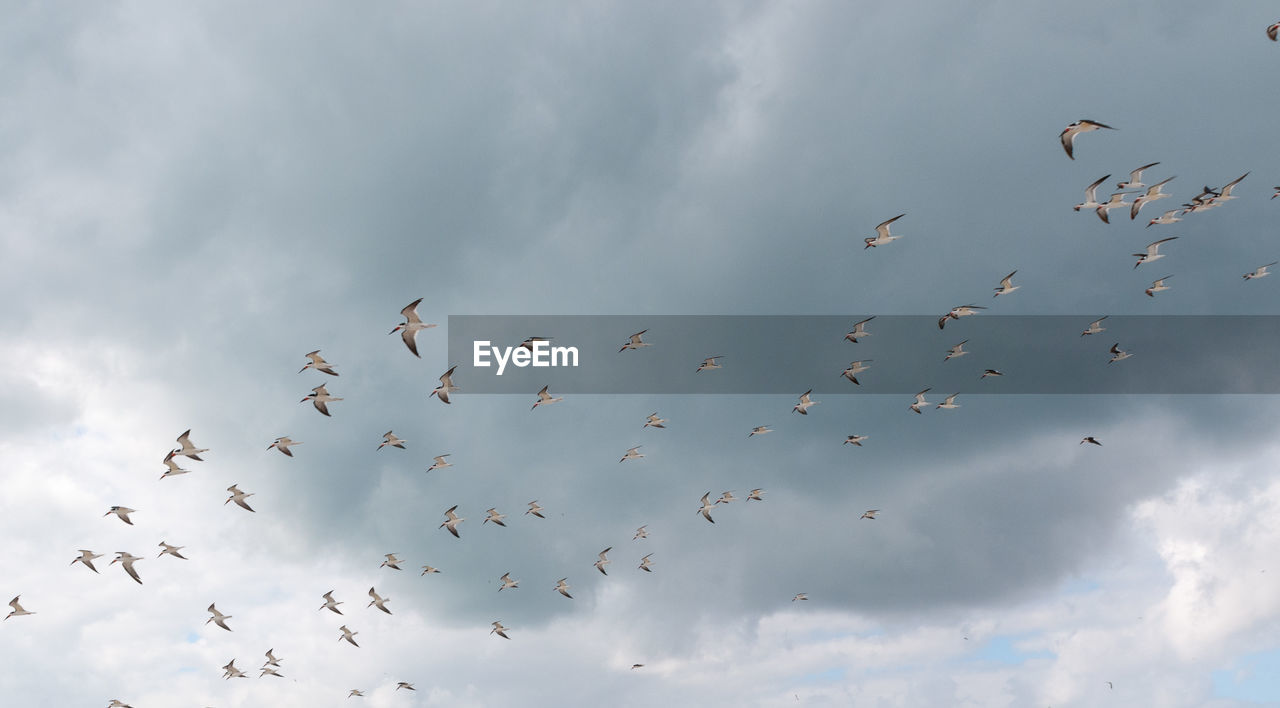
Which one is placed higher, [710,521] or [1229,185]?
[1229,185]

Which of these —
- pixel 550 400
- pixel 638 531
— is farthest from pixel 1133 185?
pixel 638 531

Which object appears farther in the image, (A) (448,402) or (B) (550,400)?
(B) (550,400)

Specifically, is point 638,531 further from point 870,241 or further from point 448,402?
point 870,241

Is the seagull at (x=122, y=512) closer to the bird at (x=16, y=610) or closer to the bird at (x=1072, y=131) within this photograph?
the bird at (x=16, y=610)

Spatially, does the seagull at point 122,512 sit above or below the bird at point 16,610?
above

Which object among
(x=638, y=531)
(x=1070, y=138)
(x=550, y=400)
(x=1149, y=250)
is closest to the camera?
(x=1070, y=138)

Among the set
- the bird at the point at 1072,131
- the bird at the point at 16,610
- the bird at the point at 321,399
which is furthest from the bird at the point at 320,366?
the bird at the point at 1072,131

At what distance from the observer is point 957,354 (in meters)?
84.9

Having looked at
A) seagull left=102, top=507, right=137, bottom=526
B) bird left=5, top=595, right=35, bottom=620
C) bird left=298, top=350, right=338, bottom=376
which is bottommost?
bird left=5, top=595, right=35, bottom=620

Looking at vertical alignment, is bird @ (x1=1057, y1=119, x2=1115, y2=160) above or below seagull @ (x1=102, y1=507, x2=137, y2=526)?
above

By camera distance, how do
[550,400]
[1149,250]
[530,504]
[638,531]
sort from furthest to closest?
[638,531]
[530,504]
[550,400]
[1149,250]

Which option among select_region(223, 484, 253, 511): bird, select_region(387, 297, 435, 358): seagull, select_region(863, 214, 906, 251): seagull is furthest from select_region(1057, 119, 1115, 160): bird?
select_region(223, 484, 253, 511): bird

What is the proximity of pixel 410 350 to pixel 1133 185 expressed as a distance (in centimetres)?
5374

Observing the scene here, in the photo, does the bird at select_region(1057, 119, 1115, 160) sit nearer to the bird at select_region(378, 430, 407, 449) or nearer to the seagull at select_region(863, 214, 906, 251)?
the seagull at select_region(863, 214, 906, 251)
